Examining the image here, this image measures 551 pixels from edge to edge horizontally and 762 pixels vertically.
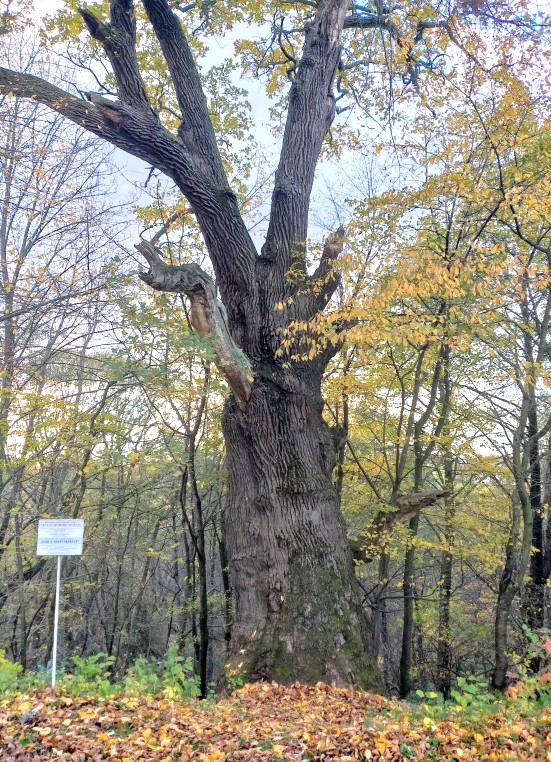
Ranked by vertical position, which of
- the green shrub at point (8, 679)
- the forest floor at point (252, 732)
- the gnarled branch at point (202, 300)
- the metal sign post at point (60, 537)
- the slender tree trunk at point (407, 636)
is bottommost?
the slender tree trunk at point (407, 636)

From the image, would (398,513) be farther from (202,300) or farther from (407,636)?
(202,300)

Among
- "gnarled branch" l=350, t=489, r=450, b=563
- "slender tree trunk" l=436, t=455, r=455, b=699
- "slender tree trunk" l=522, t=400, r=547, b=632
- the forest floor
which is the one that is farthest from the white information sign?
"slender tree trunk" l=522, t=400, r=547, b=632

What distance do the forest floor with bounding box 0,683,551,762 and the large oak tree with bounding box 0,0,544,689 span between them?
1.67m

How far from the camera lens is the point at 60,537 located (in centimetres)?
543

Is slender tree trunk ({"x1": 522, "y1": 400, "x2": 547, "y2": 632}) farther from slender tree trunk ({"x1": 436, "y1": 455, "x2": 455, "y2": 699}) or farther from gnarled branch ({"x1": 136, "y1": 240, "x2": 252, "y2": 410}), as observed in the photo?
gnarled branch ({"x1": 136, "y1": 240, "x2": 252, "y2": 410})

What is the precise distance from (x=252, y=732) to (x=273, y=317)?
466cm

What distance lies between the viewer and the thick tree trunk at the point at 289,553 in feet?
18.1

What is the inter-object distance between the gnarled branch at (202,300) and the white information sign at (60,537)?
2360 mm

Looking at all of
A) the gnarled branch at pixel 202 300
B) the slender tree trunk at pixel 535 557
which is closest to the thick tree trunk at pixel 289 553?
the gnarled branch at pixel 202 300

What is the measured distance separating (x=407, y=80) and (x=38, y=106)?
5857 millimetres

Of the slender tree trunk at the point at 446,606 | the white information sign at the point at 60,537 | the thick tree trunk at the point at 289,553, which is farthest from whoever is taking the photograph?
the slender tree trunk at the point at 446,606

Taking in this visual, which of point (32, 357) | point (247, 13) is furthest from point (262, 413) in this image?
point (247, 13)

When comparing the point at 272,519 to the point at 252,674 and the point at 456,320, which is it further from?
the point at 456,320

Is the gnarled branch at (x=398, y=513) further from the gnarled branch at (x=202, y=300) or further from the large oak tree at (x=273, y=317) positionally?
the gnarled branch at (x=202, y=300)
